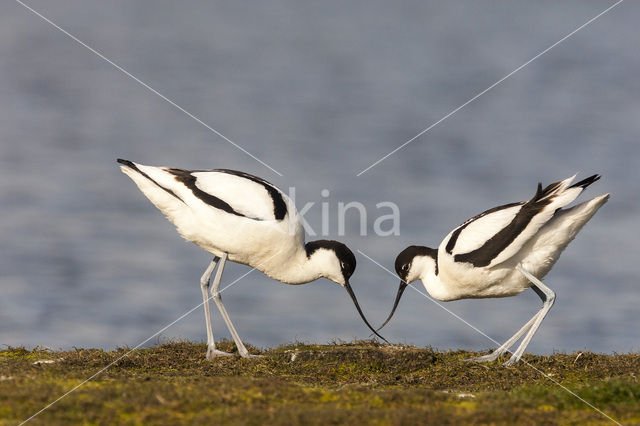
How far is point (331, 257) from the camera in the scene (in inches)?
480

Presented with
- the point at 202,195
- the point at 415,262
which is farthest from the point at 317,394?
the point at 415,262

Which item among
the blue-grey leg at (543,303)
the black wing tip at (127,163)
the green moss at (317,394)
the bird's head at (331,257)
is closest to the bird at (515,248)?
the blue-grey leg at (543,303)

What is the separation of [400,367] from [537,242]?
10.9 ft

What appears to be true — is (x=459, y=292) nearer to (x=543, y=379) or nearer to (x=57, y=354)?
(x=543, y=379)

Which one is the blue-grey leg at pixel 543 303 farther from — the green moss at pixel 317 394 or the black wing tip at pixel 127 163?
the black wing tip at pixel 127 163

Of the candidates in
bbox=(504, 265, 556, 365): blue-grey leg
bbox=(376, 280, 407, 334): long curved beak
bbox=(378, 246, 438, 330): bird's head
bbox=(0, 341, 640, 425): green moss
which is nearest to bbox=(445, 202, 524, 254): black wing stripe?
bbox=(378, 246, 438, 330): bird's head

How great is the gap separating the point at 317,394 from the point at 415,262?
611 cm

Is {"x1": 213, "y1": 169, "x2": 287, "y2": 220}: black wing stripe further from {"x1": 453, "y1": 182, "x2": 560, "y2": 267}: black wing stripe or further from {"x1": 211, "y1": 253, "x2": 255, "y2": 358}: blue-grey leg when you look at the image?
{"x1": 453, "y1": 182, "x2": 560, "y2": 267}: black wing stripe

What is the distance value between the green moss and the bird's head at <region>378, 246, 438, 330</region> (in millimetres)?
2508

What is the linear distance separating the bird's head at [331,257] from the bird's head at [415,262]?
97cm

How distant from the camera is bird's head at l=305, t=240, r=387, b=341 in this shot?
39.8ft

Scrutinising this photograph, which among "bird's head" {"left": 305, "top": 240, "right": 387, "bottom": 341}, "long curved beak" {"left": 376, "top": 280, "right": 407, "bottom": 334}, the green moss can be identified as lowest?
the green moss

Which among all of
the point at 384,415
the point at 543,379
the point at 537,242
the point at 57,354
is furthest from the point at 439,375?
the point at 57,354

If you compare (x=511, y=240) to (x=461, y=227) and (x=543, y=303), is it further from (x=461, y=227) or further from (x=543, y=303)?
(x=543, y=303)
